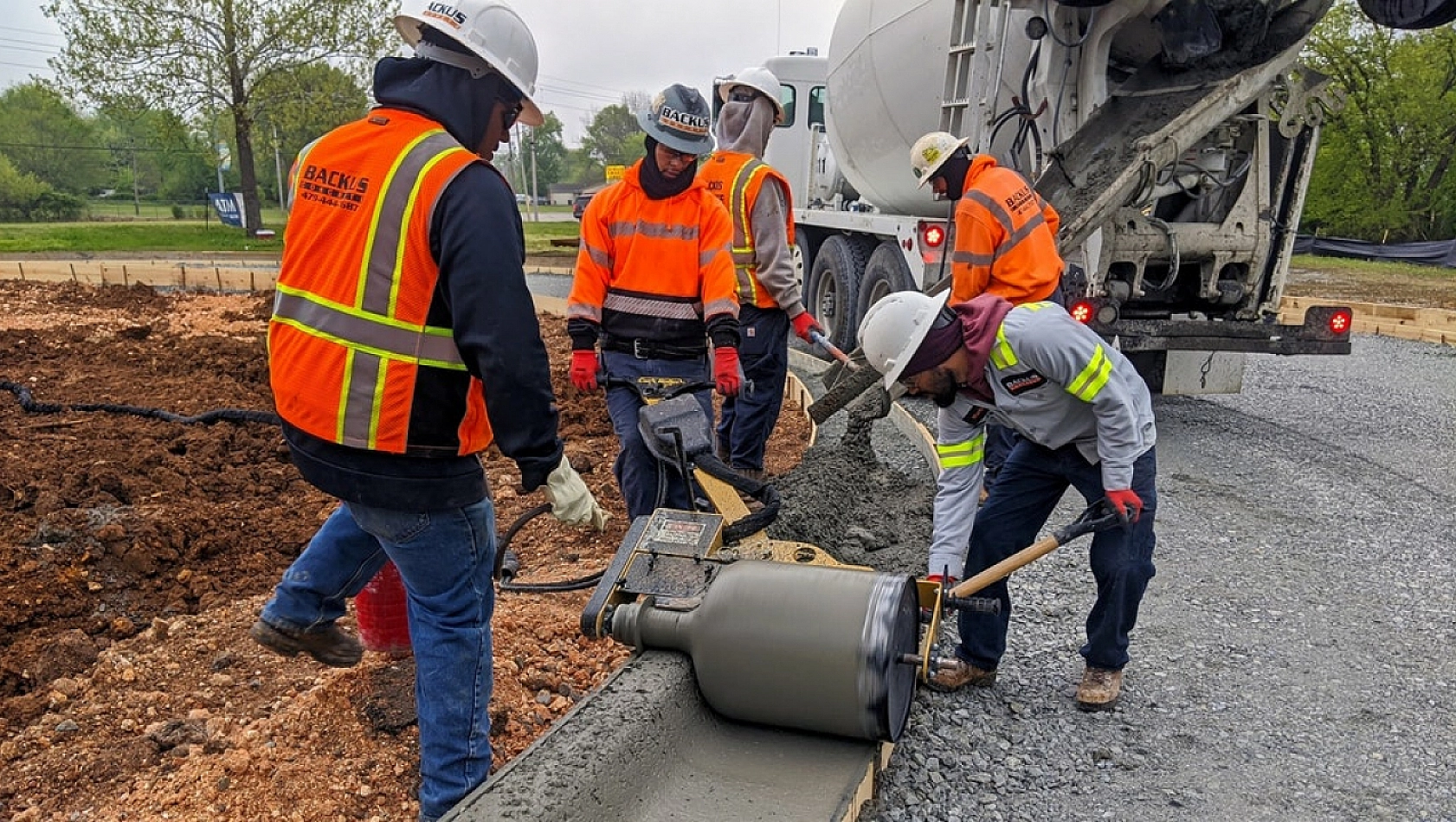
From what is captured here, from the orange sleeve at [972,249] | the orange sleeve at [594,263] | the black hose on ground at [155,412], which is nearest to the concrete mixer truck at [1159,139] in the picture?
the orange sleeve at [972,249]

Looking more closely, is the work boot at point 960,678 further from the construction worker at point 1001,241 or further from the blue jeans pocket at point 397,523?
the blue jeans pocket at point 397,523

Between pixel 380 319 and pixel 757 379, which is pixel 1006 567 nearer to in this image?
pixel 380 319

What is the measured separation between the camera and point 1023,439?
343 cm

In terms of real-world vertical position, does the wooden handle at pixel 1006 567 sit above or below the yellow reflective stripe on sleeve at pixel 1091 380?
below

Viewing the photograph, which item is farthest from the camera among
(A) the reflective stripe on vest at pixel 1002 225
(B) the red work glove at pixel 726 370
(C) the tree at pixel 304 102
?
(C) the tree at pixel 304 102

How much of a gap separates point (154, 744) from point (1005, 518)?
8.50ft

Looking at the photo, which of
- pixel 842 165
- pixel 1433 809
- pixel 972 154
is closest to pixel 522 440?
pixel 1433 809

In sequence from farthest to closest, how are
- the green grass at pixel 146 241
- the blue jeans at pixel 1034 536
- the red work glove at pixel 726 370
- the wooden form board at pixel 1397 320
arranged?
the green grass at pixel 146 241
the wooden form board at pixel 1397 320
the red work glove at pixel 726 370
the blue jeans at pixel 1034 536

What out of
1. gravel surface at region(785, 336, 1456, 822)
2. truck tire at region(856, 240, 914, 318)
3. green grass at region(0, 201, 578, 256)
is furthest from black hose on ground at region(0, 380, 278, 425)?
green grass at region(0, 201, 578, 256)

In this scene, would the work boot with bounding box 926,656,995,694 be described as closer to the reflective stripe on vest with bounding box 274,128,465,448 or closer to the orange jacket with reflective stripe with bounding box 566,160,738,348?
the orange jacket with reflective stripe with bounding box 566,160,738,348

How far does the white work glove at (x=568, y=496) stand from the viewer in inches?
102

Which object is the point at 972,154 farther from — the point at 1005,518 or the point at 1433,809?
the point at 1433,809

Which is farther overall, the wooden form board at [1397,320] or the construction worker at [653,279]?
the wooden form board at [1397,320]

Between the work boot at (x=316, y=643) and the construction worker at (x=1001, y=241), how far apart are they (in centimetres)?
309
